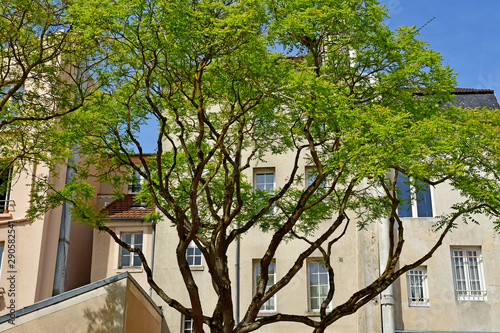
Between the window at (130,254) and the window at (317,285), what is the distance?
756cm

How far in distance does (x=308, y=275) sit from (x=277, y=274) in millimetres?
1253

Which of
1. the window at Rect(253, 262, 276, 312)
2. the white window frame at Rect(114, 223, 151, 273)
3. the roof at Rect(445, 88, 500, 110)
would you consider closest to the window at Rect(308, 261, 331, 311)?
the window at Rect(253, 262, 276, 312)

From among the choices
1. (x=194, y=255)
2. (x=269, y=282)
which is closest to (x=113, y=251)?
(x=194, y=255)

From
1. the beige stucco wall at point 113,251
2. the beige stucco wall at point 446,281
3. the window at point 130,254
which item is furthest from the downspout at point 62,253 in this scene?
the beige stucco wall at point 446,281

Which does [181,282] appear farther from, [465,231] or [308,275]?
[465,231]

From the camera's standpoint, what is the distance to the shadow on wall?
18.9m

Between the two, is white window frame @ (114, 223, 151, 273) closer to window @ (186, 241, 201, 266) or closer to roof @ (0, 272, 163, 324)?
window @ (186, 241, 201, 266)

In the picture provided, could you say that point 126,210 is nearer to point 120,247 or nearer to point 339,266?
point 120,247

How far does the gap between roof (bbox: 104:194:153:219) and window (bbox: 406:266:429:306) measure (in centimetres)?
1138

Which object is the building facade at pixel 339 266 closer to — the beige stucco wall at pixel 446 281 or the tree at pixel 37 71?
the beige stucco wall at pixel 446 281

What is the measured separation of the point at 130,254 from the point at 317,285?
27.3ft

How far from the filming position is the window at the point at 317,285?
2538 cm

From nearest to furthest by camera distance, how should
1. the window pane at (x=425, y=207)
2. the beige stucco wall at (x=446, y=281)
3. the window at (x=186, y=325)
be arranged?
the beige stucco wall at (x=446, y=281)
the window pane at (x=425, y=207)
the window at (x=186, y=325)

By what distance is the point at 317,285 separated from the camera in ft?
83.7
